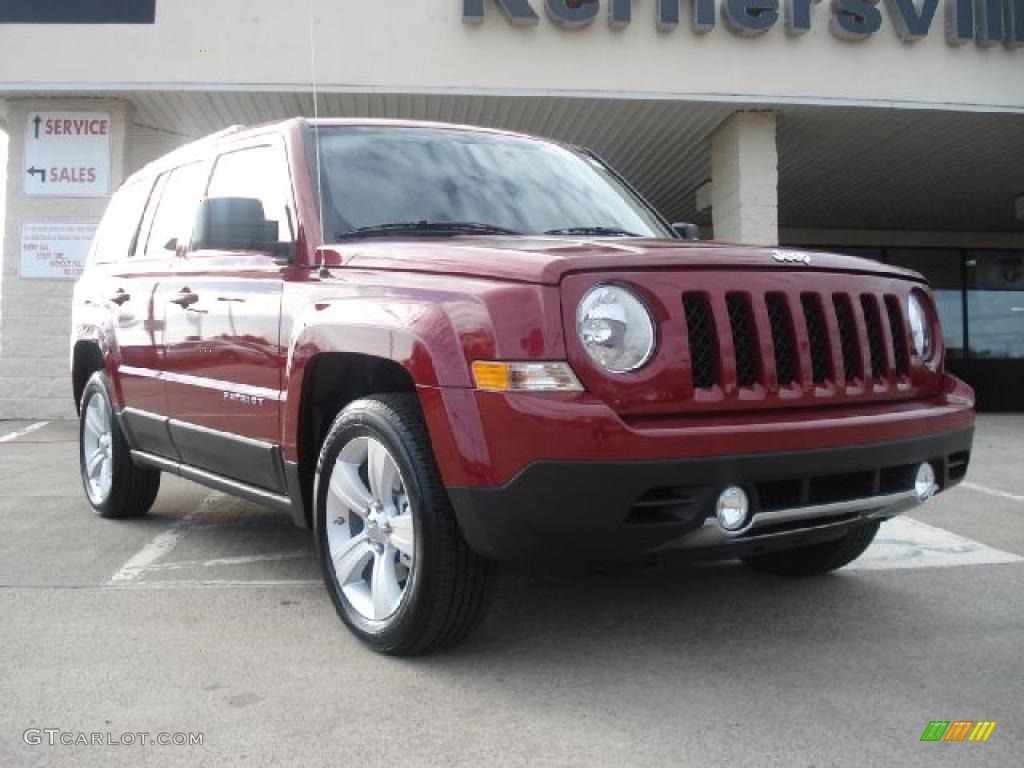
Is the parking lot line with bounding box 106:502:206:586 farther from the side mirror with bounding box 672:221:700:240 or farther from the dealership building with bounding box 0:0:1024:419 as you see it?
the dealership building with bounding box 0:0:1024:419

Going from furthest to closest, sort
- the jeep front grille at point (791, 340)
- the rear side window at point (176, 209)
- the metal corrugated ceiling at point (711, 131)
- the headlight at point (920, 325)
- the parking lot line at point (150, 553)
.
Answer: the metal corrugated ceiling at point (711, 131)
the rear side window at point (176, 209)
the parking lot line at point (150, 553)
the headlight at point (920, 325)
the jeep front grille at point (791, 340)

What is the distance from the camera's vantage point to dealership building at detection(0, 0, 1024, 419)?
34.2ft

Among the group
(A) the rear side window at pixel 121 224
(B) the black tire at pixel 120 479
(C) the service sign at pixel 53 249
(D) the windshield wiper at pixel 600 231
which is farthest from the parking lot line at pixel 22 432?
(D) the windshield wiper at pixel 600 231

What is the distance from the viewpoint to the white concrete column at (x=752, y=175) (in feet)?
37.1

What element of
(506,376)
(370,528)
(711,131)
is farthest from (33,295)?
(506,376)

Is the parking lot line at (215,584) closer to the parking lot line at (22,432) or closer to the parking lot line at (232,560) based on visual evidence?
the parking lot line at (232,560)

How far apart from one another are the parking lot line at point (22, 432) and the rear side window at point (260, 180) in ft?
21.9

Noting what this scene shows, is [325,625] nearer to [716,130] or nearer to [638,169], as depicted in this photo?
[716,130]

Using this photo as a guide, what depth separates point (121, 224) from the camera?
536cm

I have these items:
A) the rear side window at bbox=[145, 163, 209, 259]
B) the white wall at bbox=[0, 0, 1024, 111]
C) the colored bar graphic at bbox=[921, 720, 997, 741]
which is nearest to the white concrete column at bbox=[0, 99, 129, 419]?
the white wall at bbox=[0, 0, 1024, 111]

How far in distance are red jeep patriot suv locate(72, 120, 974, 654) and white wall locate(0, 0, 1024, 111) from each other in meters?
6.74

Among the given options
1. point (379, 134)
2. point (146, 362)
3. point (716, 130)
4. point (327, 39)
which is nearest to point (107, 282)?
point (146, 362)

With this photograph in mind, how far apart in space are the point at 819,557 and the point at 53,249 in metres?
10.0

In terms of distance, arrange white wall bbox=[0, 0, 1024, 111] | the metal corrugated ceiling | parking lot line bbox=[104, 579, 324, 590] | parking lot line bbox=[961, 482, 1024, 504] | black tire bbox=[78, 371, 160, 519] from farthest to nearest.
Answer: the metal corrugated ceiling < white wall bbox=[0, 0, 1024, 111] < parking lot line bbox=[961, 482, 1024, 504] < black tire bbox=[78, 371, 160, 519] < parking lot line bbox=[104, 579, 324, 590]
